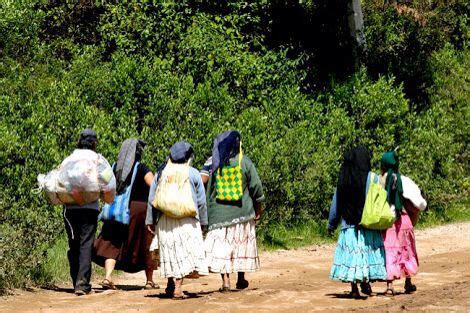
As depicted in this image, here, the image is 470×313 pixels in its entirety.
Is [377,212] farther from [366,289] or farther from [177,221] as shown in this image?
[177,221]

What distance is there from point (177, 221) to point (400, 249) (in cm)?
248

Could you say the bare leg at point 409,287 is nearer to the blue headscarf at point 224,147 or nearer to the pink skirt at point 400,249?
the pink skirt at point 400,249

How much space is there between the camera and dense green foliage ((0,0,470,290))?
54.2ft

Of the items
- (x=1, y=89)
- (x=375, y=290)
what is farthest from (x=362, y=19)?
(x=375, y=290)

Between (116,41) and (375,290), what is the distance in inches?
434

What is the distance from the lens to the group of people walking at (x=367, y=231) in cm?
1139

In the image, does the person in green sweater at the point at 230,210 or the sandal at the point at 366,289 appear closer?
the sandal at the point at 366,289

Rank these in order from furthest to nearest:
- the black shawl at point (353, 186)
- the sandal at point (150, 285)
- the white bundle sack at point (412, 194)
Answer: the sandal at point (150, 285)
the white bundle sack at point (412, 194)
the black shawl at point (353, 186)

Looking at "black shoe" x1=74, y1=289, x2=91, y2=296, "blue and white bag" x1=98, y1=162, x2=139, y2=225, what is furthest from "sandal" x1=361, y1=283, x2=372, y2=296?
"black shoe" x1=74, y1=289, x2=91, y2=296

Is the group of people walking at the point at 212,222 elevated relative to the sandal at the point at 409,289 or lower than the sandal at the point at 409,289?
elevated

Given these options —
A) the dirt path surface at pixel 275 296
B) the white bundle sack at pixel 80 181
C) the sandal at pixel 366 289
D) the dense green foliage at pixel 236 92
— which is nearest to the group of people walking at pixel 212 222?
the sandal at pixel 366 289

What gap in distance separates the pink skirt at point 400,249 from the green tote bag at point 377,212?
1.31ft

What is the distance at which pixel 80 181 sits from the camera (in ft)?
39.2

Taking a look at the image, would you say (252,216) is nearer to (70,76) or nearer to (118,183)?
(118,183)
